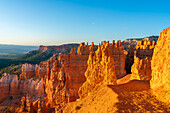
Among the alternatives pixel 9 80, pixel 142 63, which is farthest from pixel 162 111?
pixel 9 80

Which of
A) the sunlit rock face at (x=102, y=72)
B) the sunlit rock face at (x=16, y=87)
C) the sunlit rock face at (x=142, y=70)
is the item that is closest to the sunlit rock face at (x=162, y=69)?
the sunlit rock face at (x=102, y=72)

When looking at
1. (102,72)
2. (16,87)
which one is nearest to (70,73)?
(102,72)

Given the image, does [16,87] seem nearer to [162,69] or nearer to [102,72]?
[102,72]

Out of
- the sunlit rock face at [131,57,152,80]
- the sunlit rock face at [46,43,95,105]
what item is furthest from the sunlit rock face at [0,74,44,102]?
the sunlit rock face at [131,57,152,80]

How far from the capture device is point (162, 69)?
6168 millimetres

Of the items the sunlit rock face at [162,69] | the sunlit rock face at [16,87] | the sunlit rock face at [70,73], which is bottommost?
the sunlit rock face at [16,87]

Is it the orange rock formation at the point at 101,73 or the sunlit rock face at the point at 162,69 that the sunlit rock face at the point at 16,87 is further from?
the sunlit rock face at the point at 162,69

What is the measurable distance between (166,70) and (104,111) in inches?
138

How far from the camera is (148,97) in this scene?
6.31 m

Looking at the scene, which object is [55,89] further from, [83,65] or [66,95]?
[83,65]

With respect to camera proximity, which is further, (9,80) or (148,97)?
(9,80)

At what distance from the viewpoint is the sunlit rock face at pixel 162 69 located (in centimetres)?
559

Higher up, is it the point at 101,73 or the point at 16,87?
the point at 101,73

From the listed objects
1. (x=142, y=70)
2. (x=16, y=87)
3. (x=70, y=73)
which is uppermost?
(x=142, y=70)
